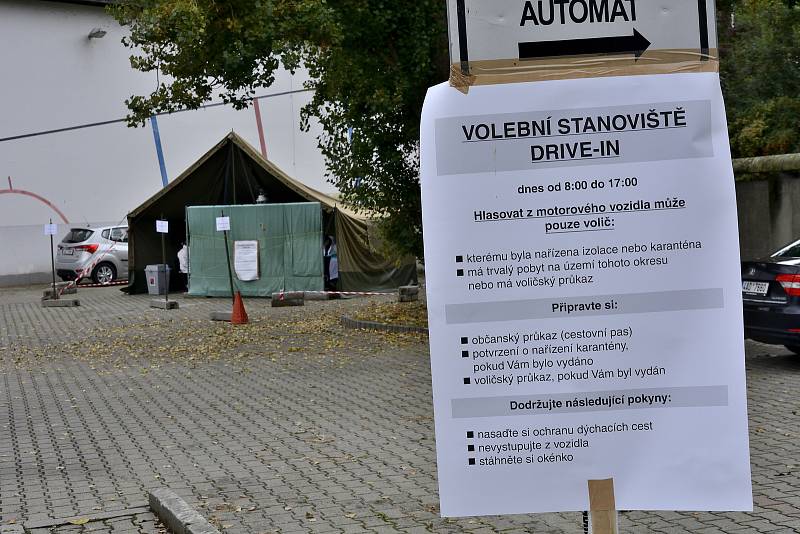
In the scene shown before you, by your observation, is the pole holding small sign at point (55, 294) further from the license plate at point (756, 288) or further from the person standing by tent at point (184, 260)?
the license plate at point (756, 288)

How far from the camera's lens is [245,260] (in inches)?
1083

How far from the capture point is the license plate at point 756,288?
11.8 m

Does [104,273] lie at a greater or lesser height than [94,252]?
lesser

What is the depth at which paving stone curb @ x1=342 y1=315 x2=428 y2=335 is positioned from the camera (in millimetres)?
17406

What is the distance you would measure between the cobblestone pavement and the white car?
15854 millimetres

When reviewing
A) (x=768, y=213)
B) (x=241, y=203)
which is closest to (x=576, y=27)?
(x=768, y=213)

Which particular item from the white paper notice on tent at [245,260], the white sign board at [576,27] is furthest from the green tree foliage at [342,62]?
the white sign board at [576,27]

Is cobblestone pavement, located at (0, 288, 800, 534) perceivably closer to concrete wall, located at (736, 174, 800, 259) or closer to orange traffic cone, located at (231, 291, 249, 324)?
orange traffic cone, located at (231, 291, 249, 324)

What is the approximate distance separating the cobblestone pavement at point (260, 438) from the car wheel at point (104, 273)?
16155 mm

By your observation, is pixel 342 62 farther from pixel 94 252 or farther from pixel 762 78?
pixel 94 252

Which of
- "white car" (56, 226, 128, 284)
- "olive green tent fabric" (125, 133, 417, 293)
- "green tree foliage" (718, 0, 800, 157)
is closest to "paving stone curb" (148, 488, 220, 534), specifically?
"green tree foliage" (718, 0, 800, 157)

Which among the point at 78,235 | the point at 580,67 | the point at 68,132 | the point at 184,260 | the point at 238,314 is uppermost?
the point at 68,132

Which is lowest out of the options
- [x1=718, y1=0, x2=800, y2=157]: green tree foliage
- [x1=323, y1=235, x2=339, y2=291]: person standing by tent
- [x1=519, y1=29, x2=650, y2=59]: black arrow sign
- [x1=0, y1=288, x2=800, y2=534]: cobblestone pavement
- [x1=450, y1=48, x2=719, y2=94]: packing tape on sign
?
[x1=0, y1=288, x2=800, y2=534]: cobblestone pavement

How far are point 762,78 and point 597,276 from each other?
18.2m
